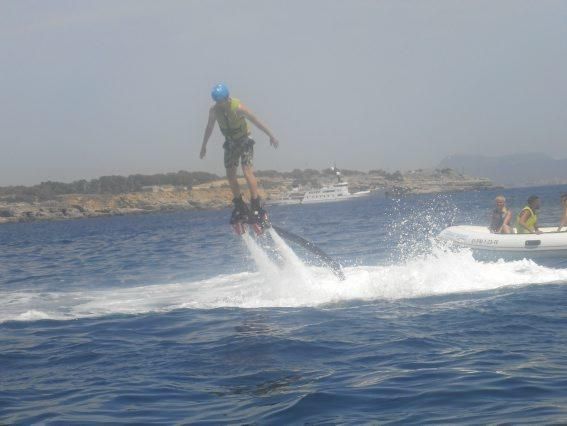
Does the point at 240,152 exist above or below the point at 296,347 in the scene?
above

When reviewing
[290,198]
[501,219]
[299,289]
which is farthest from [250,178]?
[290,198]

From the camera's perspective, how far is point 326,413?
6.83 m

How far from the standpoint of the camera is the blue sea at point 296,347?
704cm

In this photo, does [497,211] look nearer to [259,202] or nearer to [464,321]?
[259,202]

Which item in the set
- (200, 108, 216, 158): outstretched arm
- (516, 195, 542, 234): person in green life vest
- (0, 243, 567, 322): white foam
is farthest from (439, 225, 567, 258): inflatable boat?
(200, 108, 216, 158): outstretched arm

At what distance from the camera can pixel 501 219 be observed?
2014 centimetres

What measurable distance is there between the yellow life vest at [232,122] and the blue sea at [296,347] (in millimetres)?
2448

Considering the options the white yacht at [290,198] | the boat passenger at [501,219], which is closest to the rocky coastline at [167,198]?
the white yacht at [290,198]

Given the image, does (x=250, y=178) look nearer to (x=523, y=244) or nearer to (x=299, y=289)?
(x=299, y=289)

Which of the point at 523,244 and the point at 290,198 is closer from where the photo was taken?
the point at 523,244

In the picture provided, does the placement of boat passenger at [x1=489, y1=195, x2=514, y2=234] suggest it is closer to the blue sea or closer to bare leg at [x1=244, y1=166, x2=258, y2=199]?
the blue sea

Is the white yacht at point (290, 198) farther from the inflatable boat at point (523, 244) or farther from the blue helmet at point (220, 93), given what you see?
the blue helmet at point (220, 93)

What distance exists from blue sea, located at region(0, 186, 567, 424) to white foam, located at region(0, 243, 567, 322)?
39mm

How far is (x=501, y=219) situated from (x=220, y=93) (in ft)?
34.8
